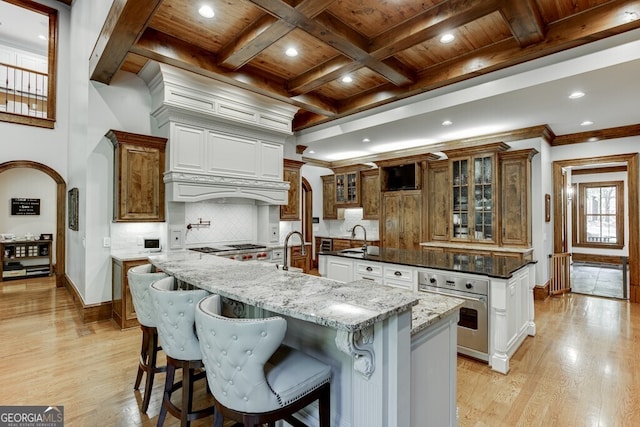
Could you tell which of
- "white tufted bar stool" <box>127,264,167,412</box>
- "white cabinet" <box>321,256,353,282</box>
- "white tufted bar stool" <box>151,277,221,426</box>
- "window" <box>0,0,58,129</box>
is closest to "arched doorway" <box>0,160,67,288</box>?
"window" <box>0,0,58,129</box>

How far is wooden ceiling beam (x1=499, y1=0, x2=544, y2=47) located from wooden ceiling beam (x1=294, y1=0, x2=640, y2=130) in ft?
0.41

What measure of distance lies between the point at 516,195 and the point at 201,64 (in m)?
5.07

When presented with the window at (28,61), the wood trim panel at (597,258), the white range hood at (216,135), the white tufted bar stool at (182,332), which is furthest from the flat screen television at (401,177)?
the window at (28,61)

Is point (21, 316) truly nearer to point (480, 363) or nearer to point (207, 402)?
point (207, 402)

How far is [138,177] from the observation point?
13.3 feet

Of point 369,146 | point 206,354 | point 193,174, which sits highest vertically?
point 369,146

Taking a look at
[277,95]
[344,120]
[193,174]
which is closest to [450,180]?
[344,120]

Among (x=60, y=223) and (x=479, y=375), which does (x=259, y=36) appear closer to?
(x=479, y=375)

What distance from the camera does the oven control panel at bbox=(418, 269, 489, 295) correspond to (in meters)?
2.82

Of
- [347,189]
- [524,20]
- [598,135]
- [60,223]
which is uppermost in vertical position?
[524,20]

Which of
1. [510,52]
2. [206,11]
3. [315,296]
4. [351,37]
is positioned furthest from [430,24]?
[315,296]

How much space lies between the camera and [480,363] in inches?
115

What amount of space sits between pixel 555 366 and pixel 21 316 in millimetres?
6321

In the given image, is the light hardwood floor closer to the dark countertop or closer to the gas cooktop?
the dark countertop
